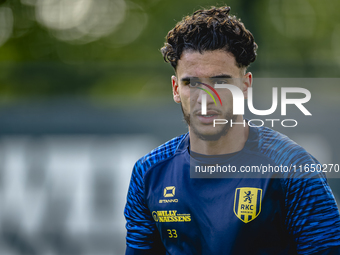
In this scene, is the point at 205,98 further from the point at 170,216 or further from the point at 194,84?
the point at 170,216

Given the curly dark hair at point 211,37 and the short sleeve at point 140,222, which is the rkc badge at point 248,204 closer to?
the short sleeve at point 140,222

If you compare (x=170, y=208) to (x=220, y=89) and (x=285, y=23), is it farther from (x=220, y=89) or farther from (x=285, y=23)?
(x=285, y=23)

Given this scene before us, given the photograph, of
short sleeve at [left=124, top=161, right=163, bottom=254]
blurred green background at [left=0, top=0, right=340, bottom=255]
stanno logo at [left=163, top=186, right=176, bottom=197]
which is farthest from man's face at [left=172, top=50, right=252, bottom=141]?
blurred green background at [left=0, top=0, right=340, bottom=255]

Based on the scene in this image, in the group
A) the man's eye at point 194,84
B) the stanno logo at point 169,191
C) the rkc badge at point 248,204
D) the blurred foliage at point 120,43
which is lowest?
the rkc badge at point 248,204

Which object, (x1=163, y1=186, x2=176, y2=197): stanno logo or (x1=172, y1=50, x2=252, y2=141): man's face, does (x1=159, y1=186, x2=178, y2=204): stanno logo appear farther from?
(x1=172, y1=50, x2=252, y2=141): man's face

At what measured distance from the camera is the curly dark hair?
177 cm

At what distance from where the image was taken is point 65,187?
545 centimetres

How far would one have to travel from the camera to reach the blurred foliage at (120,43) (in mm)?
6391

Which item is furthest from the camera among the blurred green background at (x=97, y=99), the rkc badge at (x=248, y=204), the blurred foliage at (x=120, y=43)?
the blurred foliage at (x=120, y=43)

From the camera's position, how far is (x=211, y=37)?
177 centimetres

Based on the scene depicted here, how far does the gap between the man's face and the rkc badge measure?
0.30 m

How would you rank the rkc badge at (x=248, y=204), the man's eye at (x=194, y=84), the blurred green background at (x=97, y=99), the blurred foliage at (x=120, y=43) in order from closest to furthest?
the rkc badge at (x=248, y=204) → the man's eye at (x=194, y=84) → the blurred green background at (x=97, y=99) → the blurred foliage at (x=120, y=43)

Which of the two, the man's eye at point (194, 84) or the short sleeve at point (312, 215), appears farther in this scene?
the man's eye at point (194, 84)

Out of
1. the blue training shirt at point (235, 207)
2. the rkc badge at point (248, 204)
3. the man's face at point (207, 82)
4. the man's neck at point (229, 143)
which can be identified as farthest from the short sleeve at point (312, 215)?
the man's face at point (207, 82)
